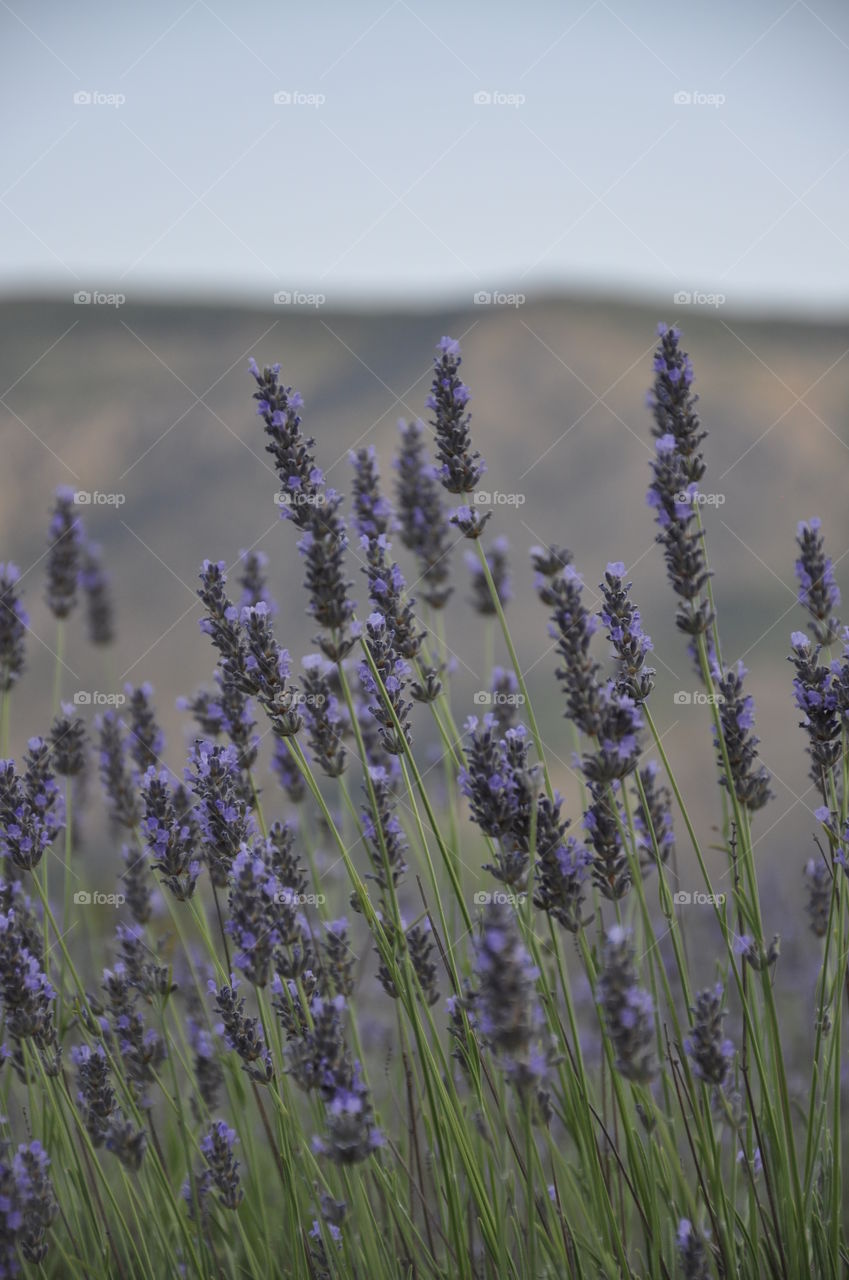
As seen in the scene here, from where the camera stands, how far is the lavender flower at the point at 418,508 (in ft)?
7.80

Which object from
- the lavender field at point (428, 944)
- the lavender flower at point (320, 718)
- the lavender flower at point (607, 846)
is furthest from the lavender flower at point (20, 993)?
the lavender flower at point (607, 846)

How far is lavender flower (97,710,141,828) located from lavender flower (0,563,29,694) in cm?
24

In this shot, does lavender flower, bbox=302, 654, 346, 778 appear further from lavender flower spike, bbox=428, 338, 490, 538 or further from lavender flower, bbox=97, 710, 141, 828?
lavender flower, bbox=97, 710, 141, 828

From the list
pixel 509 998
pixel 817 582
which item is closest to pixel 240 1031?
pixel 509 998

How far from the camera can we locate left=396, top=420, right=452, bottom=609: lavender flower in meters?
2.38

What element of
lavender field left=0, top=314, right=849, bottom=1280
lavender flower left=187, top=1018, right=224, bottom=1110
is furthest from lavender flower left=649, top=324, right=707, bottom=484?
lavender flower left=187, top=1018, right=224, bottom=1110

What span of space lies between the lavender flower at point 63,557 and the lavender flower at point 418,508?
36.3 inches

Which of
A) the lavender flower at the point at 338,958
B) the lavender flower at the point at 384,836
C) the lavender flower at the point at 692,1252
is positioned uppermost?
the lavender flower at the point at 384,836

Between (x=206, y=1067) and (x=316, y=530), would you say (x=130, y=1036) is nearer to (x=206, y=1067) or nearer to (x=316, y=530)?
(x=206, y=1067)

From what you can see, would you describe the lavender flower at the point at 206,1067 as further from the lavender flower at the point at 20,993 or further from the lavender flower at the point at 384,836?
the lavender flower at the point at 384,836

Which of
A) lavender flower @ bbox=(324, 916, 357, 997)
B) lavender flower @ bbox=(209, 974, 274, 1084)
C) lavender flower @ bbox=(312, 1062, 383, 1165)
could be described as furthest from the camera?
lavender flower @ bbox=(324, 916, 357, 997)

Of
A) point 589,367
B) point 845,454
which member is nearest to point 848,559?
point 845,454

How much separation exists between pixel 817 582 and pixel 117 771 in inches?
65.3

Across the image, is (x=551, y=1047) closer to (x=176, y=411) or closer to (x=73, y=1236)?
(x=73, y=1236)
